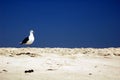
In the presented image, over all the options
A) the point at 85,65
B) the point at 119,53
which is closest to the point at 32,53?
the point at 85,65

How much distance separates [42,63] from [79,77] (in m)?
2.80

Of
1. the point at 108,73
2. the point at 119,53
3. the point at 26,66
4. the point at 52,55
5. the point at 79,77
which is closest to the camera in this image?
the point at 79,77

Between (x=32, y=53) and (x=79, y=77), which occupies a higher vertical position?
(x=32, y=53)

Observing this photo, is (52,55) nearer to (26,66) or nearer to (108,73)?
(26,66)

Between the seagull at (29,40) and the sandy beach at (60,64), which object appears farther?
the seagull at (29,40)

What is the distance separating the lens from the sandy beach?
37.8 ft

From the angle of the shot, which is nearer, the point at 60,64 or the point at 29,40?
the point at 60,64

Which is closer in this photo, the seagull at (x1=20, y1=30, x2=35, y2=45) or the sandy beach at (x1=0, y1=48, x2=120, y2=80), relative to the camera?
the sandy beach at (x1=0, y1=48, x2=120, y2=80)

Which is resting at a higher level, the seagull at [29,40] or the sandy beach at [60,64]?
the seagull at [29,40]

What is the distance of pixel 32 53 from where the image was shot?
1563cm

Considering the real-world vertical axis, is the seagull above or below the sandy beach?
above

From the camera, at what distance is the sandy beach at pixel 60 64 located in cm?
1152

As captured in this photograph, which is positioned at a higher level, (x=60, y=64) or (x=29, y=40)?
(x=29, y=40)

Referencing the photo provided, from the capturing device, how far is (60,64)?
13516 millimetres
